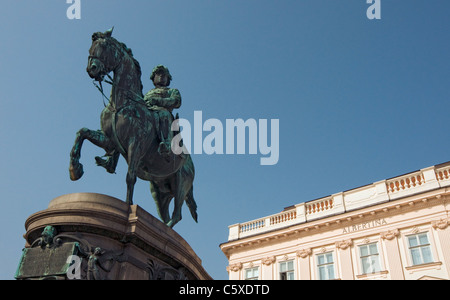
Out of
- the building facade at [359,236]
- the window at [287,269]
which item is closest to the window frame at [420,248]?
the building facade at [359,236]

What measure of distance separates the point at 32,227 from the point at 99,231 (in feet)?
2.94

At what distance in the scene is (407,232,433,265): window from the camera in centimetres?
2011

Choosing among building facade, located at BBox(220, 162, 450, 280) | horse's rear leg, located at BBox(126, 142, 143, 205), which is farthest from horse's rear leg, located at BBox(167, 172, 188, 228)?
building facade, located at BBox(220, 162, 450, 280)

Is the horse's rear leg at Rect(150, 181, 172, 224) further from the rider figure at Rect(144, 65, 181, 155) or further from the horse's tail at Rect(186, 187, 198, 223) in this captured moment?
the rider figure at Rect(144, 65, 181, 155)

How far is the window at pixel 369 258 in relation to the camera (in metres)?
21.7

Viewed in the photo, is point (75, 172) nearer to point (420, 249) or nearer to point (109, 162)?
point (109, 162)

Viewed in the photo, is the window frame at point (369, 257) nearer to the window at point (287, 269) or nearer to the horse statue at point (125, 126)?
the window at point (287, 269)

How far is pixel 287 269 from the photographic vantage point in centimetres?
2522

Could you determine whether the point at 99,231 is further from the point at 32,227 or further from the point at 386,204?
the point at 386,204

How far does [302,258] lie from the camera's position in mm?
24719

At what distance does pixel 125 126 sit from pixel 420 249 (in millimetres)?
19358

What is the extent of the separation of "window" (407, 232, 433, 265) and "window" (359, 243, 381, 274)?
1.89 m

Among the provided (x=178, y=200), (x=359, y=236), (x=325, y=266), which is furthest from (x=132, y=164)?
(x=325, y=266)
